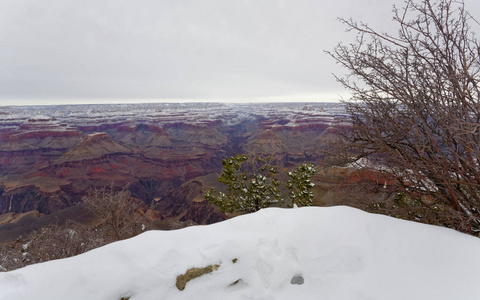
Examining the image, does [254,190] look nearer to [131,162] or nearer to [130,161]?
[131,162]

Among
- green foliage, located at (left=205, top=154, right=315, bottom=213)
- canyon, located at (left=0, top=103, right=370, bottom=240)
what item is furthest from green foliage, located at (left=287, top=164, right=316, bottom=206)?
canyon, located at (left=0, top=103, right=370, bottom=240)

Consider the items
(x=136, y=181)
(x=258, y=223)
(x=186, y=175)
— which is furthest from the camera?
(x=186, y=175)

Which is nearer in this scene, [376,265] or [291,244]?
[376,265]

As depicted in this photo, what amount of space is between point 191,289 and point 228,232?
1.29 metres

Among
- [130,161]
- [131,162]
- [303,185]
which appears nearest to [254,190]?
[303,185]

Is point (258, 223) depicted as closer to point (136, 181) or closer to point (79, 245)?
point (79, 245)

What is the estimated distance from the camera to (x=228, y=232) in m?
4.52

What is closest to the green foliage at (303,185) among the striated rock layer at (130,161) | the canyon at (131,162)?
the canyon at (131,162)

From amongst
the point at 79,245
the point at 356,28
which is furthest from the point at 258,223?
the point at 79,245

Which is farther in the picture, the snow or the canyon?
the canyon

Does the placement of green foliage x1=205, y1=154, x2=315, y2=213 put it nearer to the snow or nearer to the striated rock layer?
the snow

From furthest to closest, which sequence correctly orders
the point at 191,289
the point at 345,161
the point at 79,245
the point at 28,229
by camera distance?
the point at 28,229, the point at 79,245, the point at 345,161, the point at 191,289

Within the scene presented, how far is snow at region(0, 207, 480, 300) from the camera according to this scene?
3146 mm

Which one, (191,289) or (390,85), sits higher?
(390,85)
